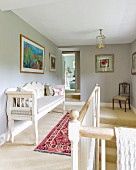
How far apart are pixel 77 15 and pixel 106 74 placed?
311 centimetres

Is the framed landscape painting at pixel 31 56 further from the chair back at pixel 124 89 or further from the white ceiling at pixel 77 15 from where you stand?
the chair back at pixel 124 89

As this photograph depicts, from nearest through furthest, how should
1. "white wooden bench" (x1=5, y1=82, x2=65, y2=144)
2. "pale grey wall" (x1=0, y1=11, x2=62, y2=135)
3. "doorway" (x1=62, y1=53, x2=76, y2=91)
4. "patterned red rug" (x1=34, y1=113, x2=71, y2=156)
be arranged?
"patterned red rug" (x1=34, y1=113, x2=71, y2=156) → "white wooden bench" (x1=5, y1=82, x2=65, y2=144) → "pale grey wall" (x1=0, y1=11, x2=62, y2=135) → "doorway" (x1=62, y1=53, x2=76, y2=91)

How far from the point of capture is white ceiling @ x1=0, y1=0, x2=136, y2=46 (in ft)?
7.90

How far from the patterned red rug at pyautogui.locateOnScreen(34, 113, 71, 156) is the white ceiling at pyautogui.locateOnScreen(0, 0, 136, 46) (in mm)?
2134

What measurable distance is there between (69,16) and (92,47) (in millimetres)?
2815

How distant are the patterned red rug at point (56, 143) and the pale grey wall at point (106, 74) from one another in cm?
301

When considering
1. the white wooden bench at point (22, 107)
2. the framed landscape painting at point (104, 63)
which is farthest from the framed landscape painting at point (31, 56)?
the framed landscape painting at point (104, 63)

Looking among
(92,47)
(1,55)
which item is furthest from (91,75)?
(1,55)

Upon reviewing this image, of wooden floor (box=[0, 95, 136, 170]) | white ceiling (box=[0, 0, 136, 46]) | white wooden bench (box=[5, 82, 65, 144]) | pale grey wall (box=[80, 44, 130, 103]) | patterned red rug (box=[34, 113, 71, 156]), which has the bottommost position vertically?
wooden floor (box=[0, 95, 136, 170])

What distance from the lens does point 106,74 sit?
5.61 m

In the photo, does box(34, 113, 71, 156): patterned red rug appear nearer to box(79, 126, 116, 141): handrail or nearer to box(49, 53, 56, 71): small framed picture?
box(79, 126, 116, 141): handrail

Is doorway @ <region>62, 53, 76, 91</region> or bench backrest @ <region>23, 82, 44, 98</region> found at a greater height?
doorway @ <region>62, 53, 76, 91</region>

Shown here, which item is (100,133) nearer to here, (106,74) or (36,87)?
(36,87)

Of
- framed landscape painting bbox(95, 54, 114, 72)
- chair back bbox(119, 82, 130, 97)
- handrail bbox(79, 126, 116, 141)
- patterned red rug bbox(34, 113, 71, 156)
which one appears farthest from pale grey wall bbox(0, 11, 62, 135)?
chair back bbox(119, 82, 130, 97)
